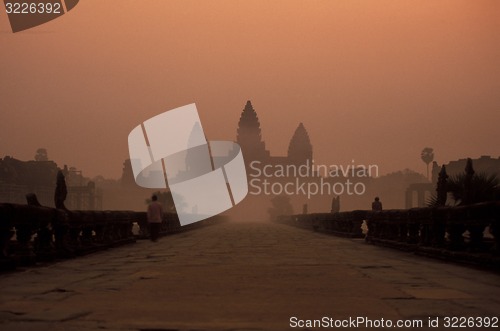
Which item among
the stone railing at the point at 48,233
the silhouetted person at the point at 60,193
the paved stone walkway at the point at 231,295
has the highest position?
the silhouetted person at the point at 60,193

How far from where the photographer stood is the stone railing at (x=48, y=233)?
1096 cm

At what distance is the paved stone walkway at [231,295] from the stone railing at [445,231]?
620 mm

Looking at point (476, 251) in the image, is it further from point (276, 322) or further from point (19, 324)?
point (19, 324)

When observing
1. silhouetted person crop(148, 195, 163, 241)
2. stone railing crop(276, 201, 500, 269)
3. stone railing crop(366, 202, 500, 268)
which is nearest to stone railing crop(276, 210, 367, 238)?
stone railing crop(276, 201, 500, 269)

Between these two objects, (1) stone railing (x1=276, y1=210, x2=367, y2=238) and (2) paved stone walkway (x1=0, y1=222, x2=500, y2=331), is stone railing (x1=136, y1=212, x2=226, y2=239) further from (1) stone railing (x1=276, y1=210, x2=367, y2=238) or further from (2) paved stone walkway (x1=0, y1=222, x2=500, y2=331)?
(2) paved stone walkway (x1=0, y1=222, x2=500, y2=331)

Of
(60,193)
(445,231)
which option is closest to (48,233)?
(60,193)

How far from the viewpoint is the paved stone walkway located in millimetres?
5859

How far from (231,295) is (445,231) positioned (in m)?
8.89

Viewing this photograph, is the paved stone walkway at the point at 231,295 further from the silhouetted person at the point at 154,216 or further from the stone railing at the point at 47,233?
the silhouetted person at the point at 154,216

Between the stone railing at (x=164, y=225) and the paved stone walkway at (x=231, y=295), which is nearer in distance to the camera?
the paved stone walkway at (x=231, y=295)

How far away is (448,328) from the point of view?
5.37 m

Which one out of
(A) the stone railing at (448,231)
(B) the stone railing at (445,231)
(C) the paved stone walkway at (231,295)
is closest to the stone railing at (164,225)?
(B) the stone railing at (445,231)

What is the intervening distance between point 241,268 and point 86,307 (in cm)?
493

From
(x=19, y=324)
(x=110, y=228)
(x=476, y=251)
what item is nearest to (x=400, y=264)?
(x=476, y=251)
